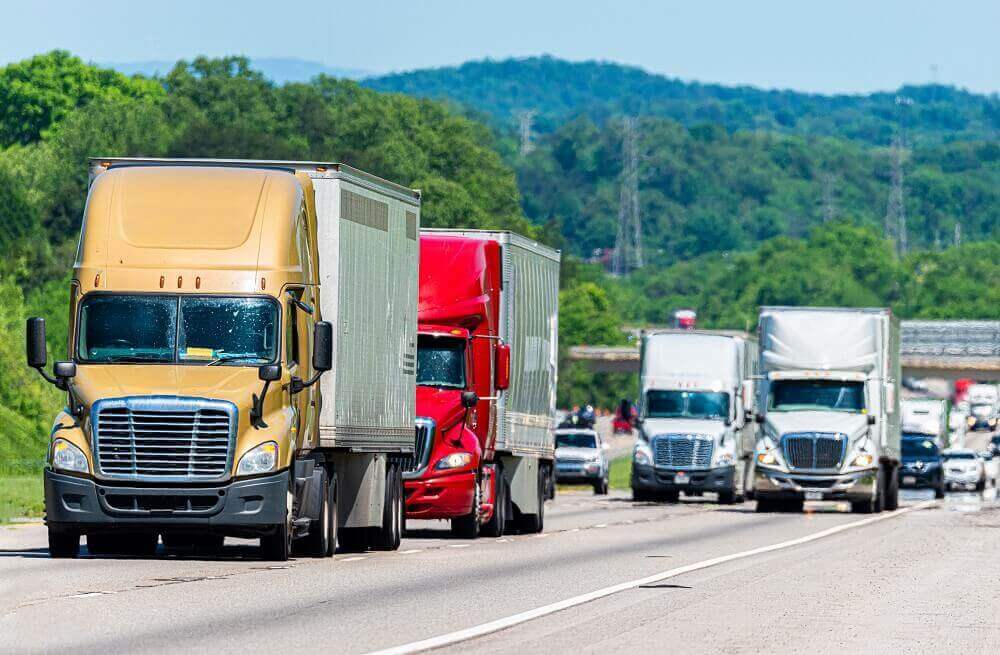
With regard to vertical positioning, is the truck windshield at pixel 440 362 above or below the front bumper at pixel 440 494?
above

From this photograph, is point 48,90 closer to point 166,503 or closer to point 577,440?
point 577,440

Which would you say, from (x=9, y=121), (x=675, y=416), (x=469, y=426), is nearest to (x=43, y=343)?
(x=469, y=426)

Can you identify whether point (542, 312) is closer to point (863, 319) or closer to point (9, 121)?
point (863, 319)

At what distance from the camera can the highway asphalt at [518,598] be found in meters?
15.3

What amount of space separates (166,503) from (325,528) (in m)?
2.58

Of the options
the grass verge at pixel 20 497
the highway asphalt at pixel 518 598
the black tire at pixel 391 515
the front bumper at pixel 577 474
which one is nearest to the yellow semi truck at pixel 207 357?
the highway asphalt at pixel 518 598

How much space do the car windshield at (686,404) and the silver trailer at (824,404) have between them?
382 centimetres

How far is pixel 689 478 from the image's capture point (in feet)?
161

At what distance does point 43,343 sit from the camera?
21328mm

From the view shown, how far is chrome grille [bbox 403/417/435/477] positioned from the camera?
2875 centimetres

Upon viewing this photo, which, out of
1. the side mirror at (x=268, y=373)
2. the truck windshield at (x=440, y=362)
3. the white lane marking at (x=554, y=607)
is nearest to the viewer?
the white lane marking at (x=554, y=607)

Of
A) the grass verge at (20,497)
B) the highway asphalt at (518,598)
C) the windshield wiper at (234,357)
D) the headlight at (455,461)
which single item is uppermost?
the windshield wiper at (234,357)

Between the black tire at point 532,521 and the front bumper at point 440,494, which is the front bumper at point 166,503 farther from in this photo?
the black tire at point 532,521

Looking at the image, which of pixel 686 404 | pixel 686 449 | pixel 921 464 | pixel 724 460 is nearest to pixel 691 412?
pixel 686 404
